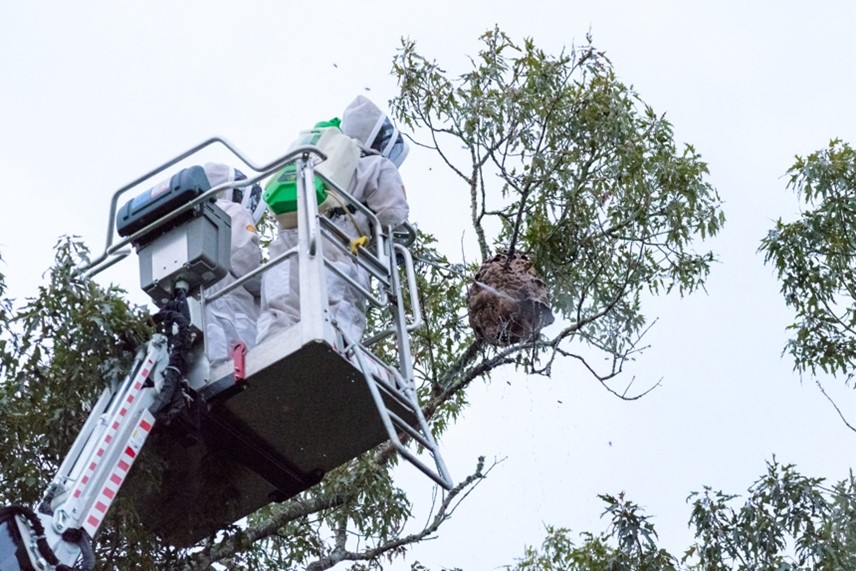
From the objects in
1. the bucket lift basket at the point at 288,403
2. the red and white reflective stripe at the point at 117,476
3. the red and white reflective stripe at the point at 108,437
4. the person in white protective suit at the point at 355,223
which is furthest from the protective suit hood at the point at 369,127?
the red and white reflective stripe at the point at 117,476

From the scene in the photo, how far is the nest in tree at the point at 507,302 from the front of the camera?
35.8 feet

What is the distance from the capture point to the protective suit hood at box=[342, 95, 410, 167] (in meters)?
9.70

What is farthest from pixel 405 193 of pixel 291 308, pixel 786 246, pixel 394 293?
pixel 786 246

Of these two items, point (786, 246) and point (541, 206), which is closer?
point (541, 206)

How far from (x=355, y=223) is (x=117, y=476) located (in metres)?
2.09

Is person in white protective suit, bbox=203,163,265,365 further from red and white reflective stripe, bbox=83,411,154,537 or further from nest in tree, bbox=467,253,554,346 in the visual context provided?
nest in tree, bbox=467,253,554,346

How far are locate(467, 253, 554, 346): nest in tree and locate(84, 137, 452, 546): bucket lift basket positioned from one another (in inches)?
55.0

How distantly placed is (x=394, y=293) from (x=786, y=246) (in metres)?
6.01

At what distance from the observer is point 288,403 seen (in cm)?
849

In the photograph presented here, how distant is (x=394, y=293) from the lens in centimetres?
916

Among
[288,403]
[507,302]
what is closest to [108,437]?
[288,403]

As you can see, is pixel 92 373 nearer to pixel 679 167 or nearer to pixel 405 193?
pixel 405 193

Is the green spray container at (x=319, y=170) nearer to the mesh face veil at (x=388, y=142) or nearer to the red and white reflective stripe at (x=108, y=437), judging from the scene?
the mesh face veil at (x=388, y=142)

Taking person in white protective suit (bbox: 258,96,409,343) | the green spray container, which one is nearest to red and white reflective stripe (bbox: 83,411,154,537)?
person in white protective suit (bbox: 258,96,409,343)
